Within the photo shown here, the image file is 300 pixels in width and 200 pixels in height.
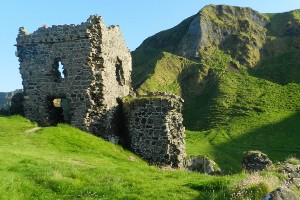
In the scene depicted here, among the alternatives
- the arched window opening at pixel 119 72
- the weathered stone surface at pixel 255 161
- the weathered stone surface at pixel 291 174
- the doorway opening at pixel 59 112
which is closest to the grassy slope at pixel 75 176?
the weathered stone surface at pixel 291 174

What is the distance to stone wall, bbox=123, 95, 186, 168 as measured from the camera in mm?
29281

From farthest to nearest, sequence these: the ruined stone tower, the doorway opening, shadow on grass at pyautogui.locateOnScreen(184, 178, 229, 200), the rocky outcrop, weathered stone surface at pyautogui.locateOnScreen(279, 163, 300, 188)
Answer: the rocky outcrop < the doorway opening < the ruined stone tower < weathered stone surface at pyautogui.locateOnScreen(279, 163, 300, 188) < shadow on grass at pyautogui.locateOnScreen(184, 178, 229, 200)

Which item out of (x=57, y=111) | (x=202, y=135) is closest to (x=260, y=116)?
(x=202, y=135)

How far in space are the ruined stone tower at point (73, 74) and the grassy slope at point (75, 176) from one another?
17.1 feet

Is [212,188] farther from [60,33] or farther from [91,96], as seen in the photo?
[60,33]

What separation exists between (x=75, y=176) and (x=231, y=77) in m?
110

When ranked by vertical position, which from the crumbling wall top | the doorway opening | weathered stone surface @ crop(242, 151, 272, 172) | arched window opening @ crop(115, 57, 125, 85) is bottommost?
weathered stone surface @ crop(242, 151, 272, 172)

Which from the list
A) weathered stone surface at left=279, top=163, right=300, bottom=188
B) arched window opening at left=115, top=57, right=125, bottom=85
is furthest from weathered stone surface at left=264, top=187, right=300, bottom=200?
arched window opening at left=115, top=57, right=125, bottom=85

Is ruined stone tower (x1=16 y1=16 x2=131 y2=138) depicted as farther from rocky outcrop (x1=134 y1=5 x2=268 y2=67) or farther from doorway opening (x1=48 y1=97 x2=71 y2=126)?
rocky outcrop (x1=134 y1=5 x2=268 y2=67)

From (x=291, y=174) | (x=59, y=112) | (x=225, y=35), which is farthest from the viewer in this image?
(x=225, y=35)

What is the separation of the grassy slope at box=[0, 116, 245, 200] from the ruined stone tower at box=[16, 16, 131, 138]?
5.20 metres

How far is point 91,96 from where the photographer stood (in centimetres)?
3045

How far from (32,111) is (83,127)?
15.8 feet

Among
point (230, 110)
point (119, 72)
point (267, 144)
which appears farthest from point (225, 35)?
point (119, 72)
